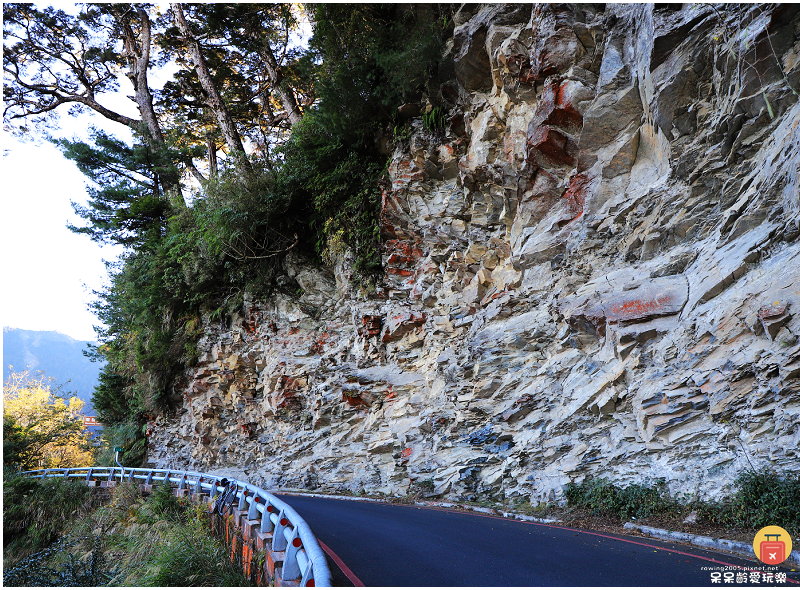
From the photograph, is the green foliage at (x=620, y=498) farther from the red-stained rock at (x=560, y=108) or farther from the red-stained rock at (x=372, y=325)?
the red-stained rock at (x=372, y=325)

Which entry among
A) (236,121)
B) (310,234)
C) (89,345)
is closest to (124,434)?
(89,345)

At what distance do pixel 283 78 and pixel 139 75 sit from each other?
30.5ft

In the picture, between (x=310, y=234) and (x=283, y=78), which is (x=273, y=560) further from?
(x=283, y=78)

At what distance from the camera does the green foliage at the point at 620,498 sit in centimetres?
697

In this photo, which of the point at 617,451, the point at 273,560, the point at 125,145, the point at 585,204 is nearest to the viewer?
the point at 273,560

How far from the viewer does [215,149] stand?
26.9 metres

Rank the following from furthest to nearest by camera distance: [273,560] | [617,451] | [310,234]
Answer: [310,234]
[617,451]
[273,560]

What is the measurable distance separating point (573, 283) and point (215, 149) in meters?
24.9

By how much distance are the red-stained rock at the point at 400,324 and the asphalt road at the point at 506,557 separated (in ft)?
25.7

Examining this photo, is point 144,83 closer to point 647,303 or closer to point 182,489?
point 182,489

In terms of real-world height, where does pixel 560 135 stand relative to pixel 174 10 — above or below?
below

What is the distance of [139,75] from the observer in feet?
81.3

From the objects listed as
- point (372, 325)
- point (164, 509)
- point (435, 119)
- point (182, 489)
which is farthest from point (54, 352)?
point (435, 119)

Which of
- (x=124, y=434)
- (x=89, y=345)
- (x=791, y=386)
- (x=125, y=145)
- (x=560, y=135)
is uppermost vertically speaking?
(x=125, y=145)
